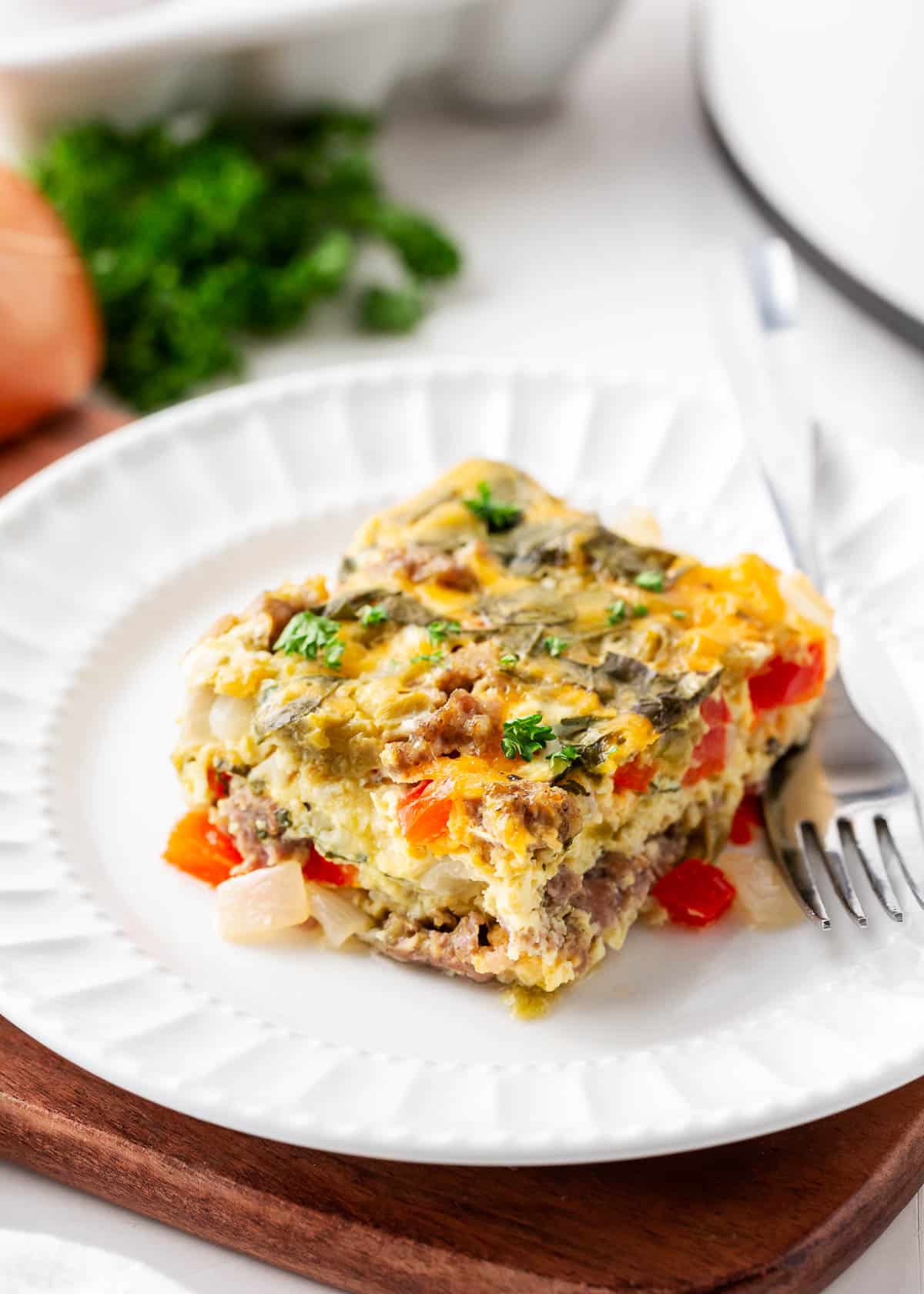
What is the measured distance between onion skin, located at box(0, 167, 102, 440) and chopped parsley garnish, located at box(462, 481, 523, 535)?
6.43 ft

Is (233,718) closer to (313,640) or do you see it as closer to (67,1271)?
(313,640)

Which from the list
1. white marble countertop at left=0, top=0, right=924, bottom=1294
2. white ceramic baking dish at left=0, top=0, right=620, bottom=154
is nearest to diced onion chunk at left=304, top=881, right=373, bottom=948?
white marble countertop at left=0, top=0, right=924, bottom=1294

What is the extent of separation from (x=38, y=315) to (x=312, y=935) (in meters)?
2.79

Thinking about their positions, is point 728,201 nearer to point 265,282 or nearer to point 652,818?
point 265,282

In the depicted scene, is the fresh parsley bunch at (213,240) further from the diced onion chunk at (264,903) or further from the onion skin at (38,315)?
the diced onion chunk at (264,903)

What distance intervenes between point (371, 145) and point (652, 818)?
4.84 m

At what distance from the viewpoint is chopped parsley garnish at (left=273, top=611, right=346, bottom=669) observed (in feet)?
11.5

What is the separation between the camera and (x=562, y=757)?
3195 mm

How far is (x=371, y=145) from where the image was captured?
736cm

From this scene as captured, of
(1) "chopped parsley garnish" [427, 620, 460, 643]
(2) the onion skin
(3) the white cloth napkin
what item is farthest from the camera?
(2) the onion skin

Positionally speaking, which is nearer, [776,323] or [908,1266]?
[908,1266]

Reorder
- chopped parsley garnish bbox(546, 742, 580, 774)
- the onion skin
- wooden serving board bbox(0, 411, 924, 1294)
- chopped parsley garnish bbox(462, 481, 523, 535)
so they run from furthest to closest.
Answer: the onion skin
chopped parsley garnish bbox(462, 481, 523, 535)
chopped parsley garnish bbox(546, 742, 580, 774)
wooden serving board bbox(0, 411, 924, 1294)

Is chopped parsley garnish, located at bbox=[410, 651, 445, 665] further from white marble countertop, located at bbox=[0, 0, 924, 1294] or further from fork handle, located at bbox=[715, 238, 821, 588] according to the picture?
white marble countertop, located at bbox=[0, 0, 924, 1294]

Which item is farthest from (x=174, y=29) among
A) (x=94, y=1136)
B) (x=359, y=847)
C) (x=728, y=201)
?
(x=94, y=1136)
